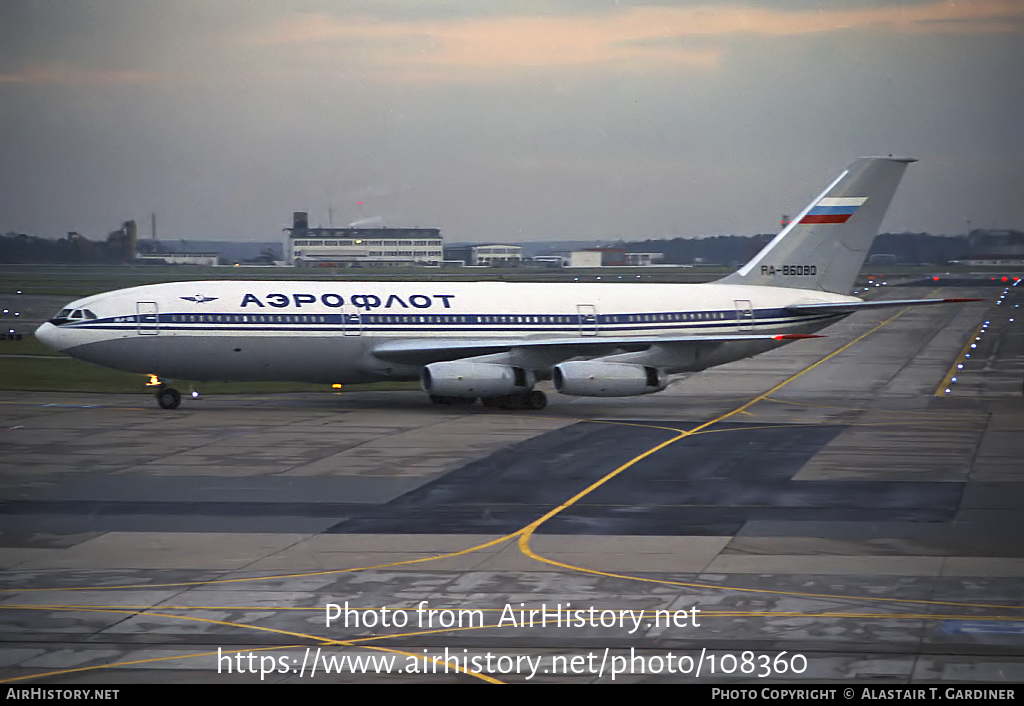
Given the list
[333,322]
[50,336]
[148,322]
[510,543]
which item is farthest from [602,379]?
[510,543]

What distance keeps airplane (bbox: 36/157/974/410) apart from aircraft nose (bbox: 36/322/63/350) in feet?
0.15

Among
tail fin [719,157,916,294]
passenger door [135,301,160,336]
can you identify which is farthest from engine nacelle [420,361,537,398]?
tail fin [719,157,916,294]

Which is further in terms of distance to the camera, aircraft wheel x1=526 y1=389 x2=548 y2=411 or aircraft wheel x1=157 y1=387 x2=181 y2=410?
aircraft wheel x1=526 y1=389 x2=548 y2=411

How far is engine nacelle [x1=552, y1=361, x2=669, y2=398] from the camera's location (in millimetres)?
38562

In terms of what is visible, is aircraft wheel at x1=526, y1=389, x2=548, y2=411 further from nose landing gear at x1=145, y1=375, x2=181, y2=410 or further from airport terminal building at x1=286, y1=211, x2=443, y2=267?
airport terminal building at x1=286, y1=211, x2=443, y2=267

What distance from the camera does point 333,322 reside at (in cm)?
3950

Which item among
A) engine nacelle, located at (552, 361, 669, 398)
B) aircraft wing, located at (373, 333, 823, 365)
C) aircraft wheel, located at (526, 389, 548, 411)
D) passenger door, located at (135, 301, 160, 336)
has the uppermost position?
passenger door, located at (135, 301, 160, 336)

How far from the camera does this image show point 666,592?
57.1 ft

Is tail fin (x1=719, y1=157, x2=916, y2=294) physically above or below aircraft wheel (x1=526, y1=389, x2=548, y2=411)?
above

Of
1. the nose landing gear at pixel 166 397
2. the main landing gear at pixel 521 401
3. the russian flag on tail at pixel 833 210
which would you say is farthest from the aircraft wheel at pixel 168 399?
the russian flag on tail at pixel 833 210

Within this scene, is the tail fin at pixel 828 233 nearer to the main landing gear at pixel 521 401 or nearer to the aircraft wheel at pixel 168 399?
the main landing gear at pixel 521 401

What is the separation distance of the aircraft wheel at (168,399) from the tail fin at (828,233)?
20149 mm

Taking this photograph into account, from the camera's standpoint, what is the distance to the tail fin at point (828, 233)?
45.0 m

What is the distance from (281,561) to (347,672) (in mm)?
5976
